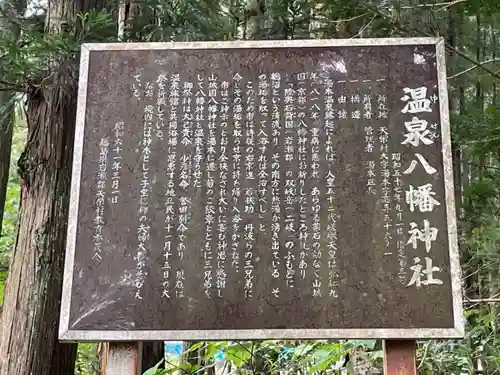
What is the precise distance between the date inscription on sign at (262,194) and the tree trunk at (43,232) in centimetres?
73

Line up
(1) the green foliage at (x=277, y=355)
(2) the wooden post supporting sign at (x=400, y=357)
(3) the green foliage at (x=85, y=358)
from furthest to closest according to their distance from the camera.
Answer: (3) the green foliage at (x=85, y=358)
(1) the green foliage at (x=277, y=355)
(2) the wooden post supporting sign at (x=400, y=357)

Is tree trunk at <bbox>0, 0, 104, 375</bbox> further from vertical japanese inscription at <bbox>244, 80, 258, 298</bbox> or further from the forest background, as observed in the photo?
vertical japanese inscription at <bbox>244, 80, 258, 298</bbox>

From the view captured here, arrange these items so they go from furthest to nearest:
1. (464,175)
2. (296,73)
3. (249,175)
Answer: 1. (464,175)
2. (296,73)
3. (249,175)

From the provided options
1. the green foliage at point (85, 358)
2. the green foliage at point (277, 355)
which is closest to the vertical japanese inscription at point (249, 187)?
the green foliage at point (277, 355)

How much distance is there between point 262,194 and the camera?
239 cm

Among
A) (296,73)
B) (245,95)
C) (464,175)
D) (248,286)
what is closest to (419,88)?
(296,73)

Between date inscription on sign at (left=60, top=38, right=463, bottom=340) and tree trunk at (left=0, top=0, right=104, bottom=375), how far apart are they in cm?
73

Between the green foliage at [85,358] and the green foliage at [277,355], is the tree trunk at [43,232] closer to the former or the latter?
the green foliage at [277,355]

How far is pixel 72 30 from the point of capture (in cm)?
314

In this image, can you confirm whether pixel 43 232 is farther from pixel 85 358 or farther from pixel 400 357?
pixel 85 358

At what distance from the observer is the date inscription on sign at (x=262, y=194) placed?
2.23m

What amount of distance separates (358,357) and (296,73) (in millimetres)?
2239

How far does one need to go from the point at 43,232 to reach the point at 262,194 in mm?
1388

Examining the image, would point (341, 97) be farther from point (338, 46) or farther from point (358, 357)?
point (358, 357)
